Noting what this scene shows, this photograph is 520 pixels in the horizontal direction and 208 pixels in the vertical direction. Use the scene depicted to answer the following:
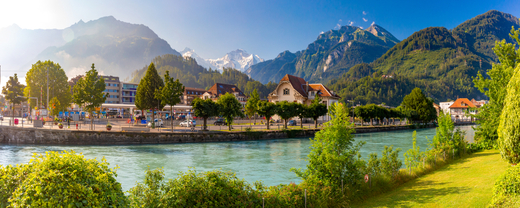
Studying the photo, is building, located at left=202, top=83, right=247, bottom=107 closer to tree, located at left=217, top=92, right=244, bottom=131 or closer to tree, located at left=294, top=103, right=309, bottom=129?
tree, located at left=294, top=103, right=309, bottom=129

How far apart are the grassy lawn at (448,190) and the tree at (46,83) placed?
2951 inches

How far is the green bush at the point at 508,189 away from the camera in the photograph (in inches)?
339

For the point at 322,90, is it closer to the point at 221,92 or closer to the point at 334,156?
the point at 221,92

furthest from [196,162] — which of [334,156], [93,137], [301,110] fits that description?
[301,110]

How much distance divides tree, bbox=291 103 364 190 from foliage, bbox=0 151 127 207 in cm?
825

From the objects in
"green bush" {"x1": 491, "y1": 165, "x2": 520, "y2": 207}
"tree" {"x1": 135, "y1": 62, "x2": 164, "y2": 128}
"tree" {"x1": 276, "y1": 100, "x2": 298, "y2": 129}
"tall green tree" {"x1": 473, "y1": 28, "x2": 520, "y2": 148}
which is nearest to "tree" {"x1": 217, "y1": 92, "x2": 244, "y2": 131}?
"tree" {"x1": 276, "y1": 100, "x2": 298, "y2": 129}

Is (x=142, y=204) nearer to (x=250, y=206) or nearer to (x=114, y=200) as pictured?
(x=114, y=200)

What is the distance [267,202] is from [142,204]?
3.84 meters

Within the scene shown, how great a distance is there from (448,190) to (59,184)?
15734 millimetres

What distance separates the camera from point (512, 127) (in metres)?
9.84

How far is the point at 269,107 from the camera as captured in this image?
62.4 meters

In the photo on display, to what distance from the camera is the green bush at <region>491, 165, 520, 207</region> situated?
8.60 metres

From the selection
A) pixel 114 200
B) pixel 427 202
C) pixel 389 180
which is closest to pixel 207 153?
pixel 389 180

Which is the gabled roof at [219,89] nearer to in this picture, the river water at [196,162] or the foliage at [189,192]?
the river water at [196,162]
